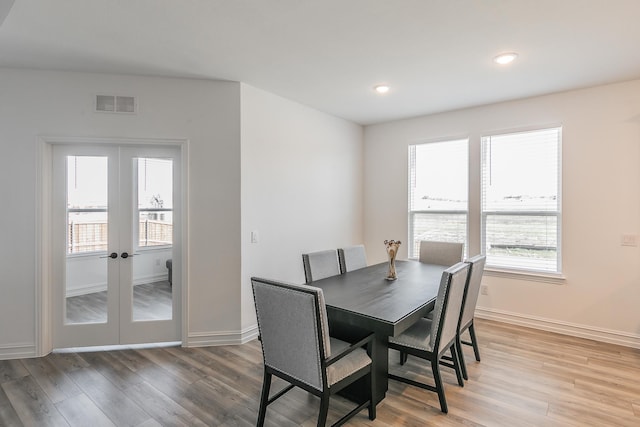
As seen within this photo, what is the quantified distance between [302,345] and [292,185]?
255 centimetres

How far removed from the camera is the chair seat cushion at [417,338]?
2.33 meters

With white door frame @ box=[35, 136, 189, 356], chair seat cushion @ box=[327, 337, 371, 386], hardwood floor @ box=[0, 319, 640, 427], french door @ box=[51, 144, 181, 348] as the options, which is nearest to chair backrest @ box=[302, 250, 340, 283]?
chair seat cushion @ box=[327, 337, 371, 386]

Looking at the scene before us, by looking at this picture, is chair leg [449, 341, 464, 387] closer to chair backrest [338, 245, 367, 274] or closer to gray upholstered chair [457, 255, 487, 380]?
gray upholstered chair [457, 255, 487, 380]

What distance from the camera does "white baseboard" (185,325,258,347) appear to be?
341 centimetres

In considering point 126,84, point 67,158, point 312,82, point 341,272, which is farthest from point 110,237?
point 312,82

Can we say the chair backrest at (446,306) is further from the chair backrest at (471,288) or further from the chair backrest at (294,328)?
the chair backrest at (294,328)

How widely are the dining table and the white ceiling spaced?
1.94 m

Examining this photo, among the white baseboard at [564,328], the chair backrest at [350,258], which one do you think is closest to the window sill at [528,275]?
the white baseboard at [564,328]

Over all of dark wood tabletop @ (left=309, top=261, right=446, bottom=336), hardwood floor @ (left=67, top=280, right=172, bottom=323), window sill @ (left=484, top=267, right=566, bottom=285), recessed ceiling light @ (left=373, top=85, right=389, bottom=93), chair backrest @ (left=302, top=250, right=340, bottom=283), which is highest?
recessed ceiling light @ (left=373, top=85, right=389, bottom=93)

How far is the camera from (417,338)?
7.85ft

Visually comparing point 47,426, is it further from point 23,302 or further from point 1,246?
point 1,246

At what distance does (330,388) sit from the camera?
1890 mm

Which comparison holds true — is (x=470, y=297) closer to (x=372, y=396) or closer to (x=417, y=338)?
(x=417, y=338)

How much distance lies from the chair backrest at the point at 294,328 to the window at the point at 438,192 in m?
3.28
